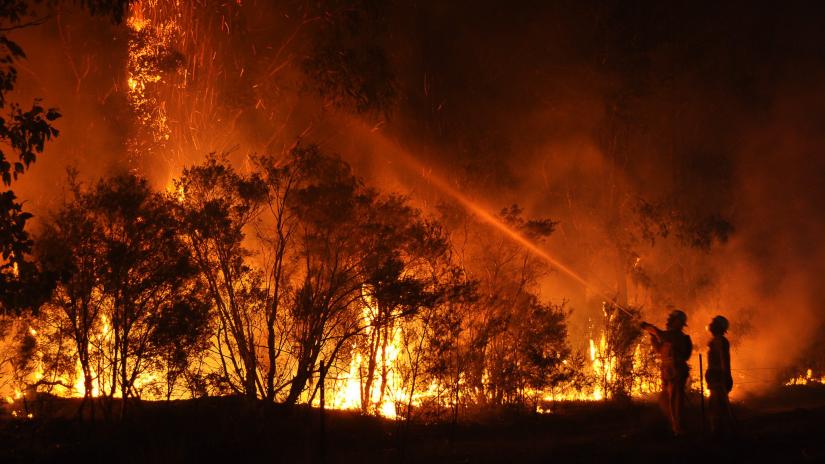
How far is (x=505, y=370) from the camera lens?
1622 cm

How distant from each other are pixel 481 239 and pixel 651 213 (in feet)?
27.8

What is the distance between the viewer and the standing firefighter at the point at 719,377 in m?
10.8

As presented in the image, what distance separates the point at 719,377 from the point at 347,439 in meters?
5.86

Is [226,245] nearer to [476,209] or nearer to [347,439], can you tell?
[347,439]

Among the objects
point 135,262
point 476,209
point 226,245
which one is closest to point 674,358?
point 226,245

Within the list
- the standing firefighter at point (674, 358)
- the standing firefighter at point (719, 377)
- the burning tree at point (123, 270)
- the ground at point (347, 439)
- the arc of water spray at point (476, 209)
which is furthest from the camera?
the arc of water spray at point (476, 209)

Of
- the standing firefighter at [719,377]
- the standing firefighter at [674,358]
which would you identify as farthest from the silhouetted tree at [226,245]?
the standing firefighter at [719,377]

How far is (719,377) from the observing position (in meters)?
10.8

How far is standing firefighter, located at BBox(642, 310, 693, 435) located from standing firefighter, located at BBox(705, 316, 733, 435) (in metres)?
0.35

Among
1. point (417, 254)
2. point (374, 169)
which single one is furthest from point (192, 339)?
point (374, 169)

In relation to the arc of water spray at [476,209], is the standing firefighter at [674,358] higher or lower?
lower

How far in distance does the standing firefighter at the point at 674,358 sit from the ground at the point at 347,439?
42cm

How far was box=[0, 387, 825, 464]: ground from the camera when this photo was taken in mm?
9930

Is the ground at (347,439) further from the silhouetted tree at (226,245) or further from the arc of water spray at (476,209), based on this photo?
the arc of water spray at (476,209)
